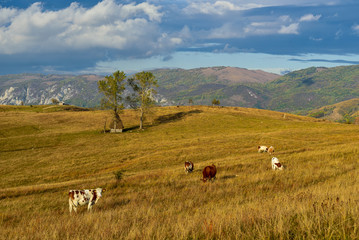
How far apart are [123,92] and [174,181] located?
6550cm

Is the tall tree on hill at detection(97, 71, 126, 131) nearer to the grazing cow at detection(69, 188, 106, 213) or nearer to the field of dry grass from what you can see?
the field of dry grass

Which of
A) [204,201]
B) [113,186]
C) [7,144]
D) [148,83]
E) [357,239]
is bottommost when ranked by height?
[7,144]

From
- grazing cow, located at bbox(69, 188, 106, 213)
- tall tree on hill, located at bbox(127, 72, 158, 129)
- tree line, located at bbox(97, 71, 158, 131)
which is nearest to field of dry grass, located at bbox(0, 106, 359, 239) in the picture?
grazing cow, located at bbox(69, 188, 106, 213)

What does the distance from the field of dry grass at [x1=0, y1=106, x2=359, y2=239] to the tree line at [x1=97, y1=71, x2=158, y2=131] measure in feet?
25.0

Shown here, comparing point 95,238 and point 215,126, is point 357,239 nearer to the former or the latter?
point 95,238

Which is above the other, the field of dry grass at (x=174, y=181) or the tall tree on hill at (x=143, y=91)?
the tall tree on hill at (x=143, y=91)

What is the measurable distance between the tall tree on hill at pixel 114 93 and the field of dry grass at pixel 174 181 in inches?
274

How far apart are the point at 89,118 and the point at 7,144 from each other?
4290cm

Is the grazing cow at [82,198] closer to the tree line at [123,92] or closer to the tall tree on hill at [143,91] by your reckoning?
the tree line at [123,92]

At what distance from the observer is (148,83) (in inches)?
3406

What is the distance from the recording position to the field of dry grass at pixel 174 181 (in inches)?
190

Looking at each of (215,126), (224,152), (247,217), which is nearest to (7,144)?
(224,152)

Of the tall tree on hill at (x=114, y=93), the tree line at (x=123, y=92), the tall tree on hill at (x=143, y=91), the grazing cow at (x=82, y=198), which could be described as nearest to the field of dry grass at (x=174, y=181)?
the grazing cow at (x=82, y=198)

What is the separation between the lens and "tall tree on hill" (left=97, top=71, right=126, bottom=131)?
8144 centimetres
